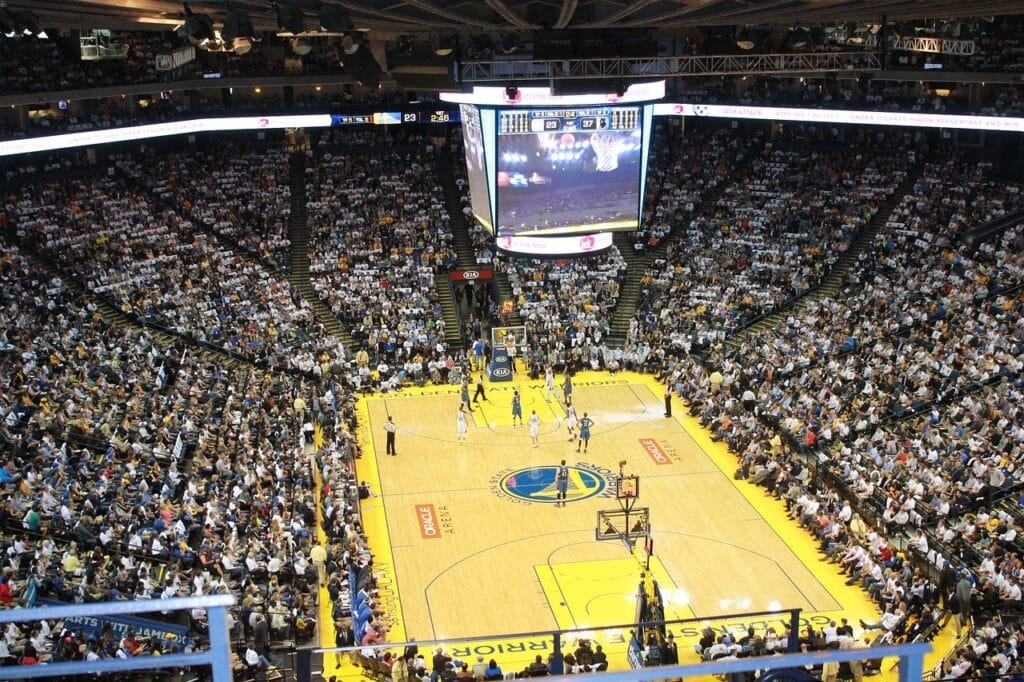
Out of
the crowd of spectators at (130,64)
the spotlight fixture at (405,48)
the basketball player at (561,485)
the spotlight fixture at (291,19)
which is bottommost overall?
the basketball player at (561,485)

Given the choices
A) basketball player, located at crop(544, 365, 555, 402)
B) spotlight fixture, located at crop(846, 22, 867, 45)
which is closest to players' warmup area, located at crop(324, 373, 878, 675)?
basketball player, located at crop(544, 365, 555, 402)

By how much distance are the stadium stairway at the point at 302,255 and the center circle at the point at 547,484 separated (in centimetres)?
1146

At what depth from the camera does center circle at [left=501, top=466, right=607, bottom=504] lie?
28.6 m

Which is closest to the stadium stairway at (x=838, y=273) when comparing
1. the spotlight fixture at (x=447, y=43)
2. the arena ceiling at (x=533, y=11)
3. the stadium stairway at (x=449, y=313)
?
the stadium stairway at (x=449, y=313)

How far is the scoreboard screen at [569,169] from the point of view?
3241 cm

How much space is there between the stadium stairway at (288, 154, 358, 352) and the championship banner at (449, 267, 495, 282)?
17.0 ft

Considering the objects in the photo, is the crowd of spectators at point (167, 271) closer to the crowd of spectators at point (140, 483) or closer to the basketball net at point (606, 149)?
the crowd of spectators at point (140, 483)

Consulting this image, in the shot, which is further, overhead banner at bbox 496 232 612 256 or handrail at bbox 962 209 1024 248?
handrail at bbox 962 209 1024 248

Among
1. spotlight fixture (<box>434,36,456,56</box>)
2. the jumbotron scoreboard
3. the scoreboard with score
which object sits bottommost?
the scoreboard with score

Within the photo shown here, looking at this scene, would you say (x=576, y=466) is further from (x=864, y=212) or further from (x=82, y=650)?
(x=864, y=212)

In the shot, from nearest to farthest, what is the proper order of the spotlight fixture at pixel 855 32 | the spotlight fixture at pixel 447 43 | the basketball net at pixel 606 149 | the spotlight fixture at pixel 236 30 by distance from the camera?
the spotlight fixture at pixel 236 30
the spotlight fixture at pixel 447 43
the basketball net at pixel 606 149
the spotlight fixture at pixel 855 32

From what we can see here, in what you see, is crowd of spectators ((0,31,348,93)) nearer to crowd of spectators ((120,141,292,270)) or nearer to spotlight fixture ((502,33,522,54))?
crowd of spectators ((120,141,292,270))

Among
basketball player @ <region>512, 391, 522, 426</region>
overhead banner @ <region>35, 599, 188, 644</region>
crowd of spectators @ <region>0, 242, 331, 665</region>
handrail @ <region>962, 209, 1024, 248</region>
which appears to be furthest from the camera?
handrail @ <region>962, 209, 1024, 248</region>

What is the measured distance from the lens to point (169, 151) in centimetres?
4825
